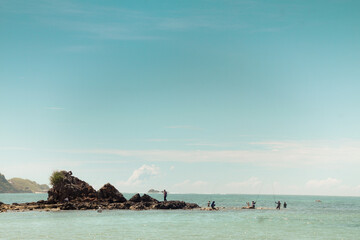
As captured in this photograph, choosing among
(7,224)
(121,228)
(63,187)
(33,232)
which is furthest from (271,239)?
(63,187)

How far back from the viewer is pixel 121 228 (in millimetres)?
51219

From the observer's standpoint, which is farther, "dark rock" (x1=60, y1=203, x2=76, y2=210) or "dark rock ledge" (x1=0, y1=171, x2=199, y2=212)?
"dark rock ledge" (x1=0, y1=171, x2=199, y2=212)

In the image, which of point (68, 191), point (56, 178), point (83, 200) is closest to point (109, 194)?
point (83, 200)

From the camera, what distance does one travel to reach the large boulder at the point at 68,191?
8656 cm

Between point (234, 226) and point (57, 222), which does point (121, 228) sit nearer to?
point (57, 222)

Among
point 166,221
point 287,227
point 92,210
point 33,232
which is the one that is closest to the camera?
point 33,232

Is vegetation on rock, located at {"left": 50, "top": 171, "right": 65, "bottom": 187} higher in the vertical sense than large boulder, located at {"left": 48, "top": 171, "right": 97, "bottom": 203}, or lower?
higher

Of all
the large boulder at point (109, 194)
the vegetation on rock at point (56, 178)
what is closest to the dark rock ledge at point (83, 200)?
the large boulder at point (109, 194)

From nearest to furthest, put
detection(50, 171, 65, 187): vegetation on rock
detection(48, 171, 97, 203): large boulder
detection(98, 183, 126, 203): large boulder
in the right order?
detection(48, 171, 97, 203): large boulder < detection(50, 171, 65, 187): vegetation on rock < detection(98, 183, 126, 203): large boulder

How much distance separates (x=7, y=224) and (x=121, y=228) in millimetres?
16143

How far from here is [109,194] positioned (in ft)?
294

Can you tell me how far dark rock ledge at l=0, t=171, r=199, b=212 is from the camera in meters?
81.8

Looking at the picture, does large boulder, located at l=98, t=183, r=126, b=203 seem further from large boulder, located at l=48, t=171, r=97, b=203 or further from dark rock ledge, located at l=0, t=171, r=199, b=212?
large boulder, located at l=48, t=171, r=97, b=203

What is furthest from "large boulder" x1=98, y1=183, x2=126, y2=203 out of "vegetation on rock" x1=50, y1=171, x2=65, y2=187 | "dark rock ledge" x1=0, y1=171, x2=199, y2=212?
"vegetation on rock" x1=50, y1=171, x2=65, y2=187
